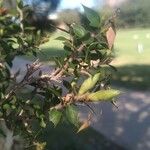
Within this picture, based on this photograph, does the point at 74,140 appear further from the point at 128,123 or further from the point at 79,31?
the point at 79,31

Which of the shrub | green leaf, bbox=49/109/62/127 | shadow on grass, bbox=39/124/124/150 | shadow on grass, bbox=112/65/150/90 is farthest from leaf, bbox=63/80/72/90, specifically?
shadow on grass, bbox=112/65/150/90

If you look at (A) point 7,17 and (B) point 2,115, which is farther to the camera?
(A) point 7,17

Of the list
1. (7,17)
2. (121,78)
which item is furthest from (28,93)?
(121,78)

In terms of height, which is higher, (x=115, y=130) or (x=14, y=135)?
(x=14, y=135)

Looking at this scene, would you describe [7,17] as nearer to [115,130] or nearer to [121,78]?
[115,130]

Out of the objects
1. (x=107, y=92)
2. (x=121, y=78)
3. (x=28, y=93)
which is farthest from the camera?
(x=121, y=78)

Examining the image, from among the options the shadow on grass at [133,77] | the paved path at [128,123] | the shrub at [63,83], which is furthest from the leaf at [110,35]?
the shadow on grass at [133,77]
